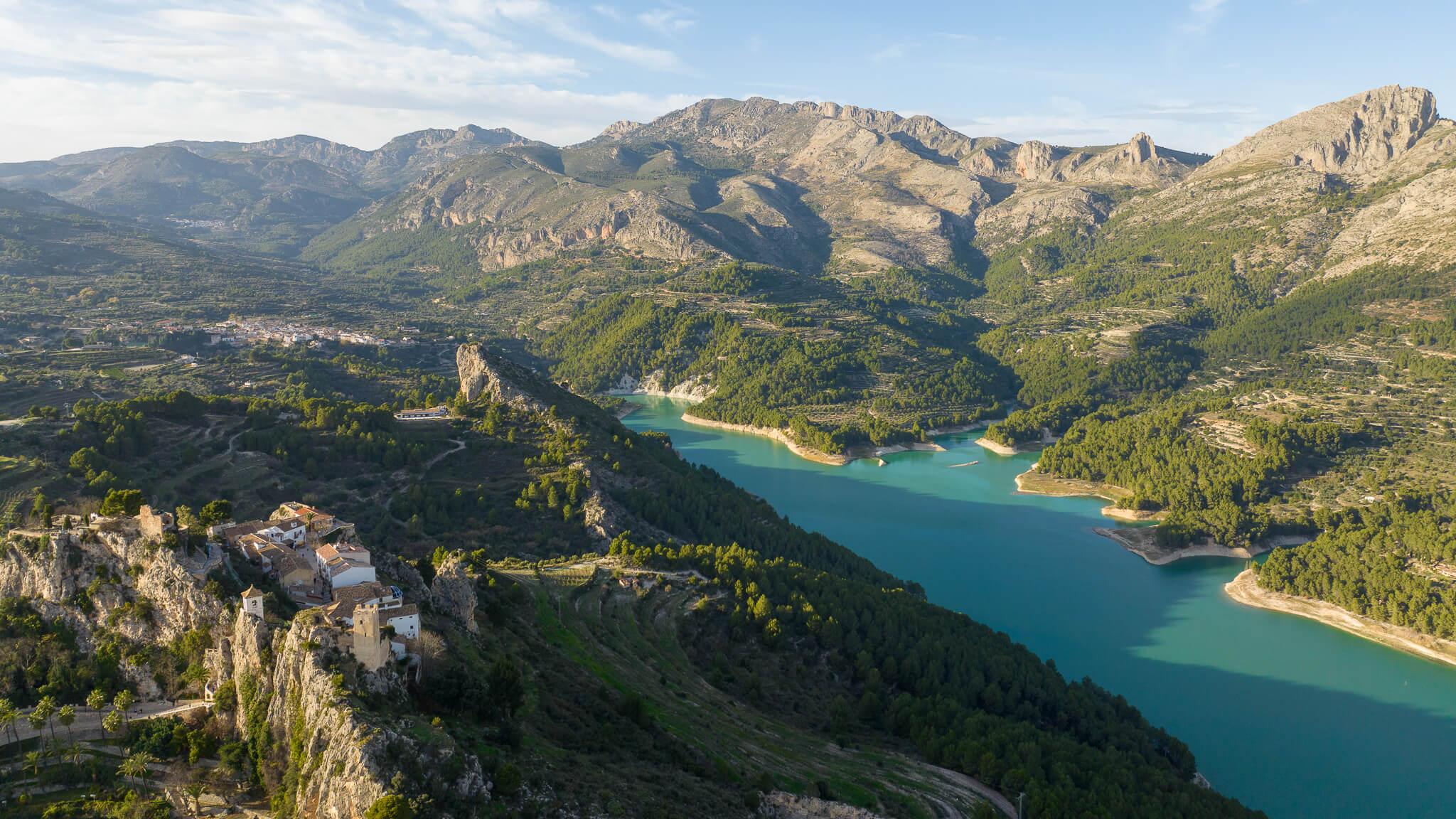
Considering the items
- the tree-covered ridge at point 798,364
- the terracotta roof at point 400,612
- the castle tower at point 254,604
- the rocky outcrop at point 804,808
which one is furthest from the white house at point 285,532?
the tree-covered ridge at point 798,364

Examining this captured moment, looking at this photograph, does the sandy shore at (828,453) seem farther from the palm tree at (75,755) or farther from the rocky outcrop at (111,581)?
the palm tree at (75,755)

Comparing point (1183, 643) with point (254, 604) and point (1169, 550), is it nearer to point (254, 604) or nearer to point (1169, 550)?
point (1169, 550)

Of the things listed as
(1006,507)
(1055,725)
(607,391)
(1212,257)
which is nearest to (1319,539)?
(1006,507)

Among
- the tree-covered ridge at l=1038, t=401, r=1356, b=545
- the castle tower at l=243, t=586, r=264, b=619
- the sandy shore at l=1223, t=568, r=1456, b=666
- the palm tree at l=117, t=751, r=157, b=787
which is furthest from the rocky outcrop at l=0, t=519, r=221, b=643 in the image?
the tree-covered ridge at l=1038, t=401, r=1356, b=545

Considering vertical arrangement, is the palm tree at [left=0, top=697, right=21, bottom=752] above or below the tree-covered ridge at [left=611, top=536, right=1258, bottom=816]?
above

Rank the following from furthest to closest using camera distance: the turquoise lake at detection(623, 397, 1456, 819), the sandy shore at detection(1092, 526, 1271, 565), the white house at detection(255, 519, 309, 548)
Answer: the sandy shore at detection(1092, 526, 1271, 565)
the turquoise lake at detection(623, 397, 1456, 819)
the white house at detection(255, 519, 309, 548)

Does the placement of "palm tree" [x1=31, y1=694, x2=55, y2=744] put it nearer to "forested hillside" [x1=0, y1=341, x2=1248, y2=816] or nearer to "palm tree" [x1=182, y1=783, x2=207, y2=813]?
"forested hillside" [x1=0, y1=341, x2=1248, y2=816]

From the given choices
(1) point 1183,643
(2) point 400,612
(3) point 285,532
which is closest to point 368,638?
(2) point 400,612
